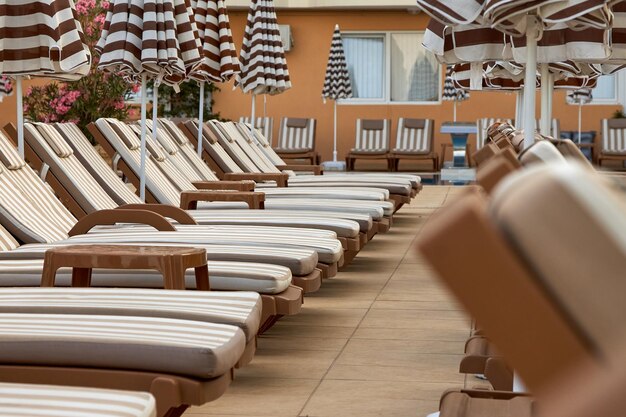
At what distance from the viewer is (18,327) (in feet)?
7.95

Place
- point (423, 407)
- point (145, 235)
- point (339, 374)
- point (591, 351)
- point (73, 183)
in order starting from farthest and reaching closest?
point (73, 183) < point (145, 235) < point (339, 374) < point (423, 407) < point (591, 351)

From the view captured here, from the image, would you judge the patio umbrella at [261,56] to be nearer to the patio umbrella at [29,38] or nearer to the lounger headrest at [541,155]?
the patio umbrella at [29,38]

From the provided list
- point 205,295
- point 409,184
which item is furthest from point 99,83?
point 205,295

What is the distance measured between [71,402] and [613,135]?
55.5ft

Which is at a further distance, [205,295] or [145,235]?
[145,235]

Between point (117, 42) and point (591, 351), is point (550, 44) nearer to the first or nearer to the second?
point (117, 42)

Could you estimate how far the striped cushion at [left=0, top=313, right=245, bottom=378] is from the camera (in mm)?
2230

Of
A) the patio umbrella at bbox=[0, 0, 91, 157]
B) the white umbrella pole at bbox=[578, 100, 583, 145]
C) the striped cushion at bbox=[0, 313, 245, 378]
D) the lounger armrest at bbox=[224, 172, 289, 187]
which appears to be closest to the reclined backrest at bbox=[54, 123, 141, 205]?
the patio umbrella at bbox=[0, 0, 91, 157]

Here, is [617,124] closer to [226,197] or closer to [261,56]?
[261,56]

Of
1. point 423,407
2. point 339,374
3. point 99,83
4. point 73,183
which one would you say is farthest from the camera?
point 99,83

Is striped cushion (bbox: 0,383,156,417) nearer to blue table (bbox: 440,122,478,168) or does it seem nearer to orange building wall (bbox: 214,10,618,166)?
blue table (bbox: 440,122,478,168)

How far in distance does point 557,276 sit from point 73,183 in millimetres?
5080

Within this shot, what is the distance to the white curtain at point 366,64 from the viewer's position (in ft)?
65.8

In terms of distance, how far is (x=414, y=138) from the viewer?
60.4 feet
